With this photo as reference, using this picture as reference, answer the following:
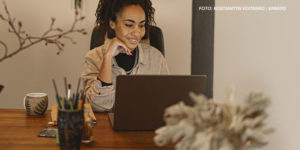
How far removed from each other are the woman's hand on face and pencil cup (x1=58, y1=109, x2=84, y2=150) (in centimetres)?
103

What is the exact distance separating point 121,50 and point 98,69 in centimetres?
19

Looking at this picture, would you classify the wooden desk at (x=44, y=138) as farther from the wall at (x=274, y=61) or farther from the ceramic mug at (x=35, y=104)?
the wall at (x=274, y=61)

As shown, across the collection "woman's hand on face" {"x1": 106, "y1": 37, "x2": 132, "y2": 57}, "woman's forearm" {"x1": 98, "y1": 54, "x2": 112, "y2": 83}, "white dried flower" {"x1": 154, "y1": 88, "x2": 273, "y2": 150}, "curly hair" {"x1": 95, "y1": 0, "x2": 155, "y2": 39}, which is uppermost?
"curly hair" {"x1": 95, "y1": 0, "x2": 155, "y2": 39}

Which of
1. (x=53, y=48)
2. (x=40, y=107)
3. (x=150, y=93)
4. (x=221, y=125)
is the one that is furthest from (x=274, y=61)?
(x=53, y=48)

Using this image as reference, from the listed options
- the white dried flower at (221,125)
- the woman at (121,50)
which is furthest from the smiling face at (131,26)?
the white dried flower at (221,125)

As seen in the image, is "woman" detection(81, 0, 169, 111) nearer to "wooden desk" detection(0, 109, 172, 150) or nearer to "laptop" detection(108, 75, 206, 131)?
"wooden desk" detection(0, 109, 172, 150)

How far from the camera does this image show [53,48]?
2627mm

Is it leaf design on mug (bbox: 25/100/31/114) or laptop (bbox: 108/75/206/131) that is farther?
leaf design on mug (bbox: 25/100/31/114)

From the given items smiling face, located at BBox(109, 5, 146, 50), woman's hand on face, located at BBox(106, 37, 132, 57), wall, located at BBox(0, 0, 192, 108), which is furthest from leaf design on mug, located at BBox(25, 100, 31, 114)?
wall, located at BBox(0, 0, 192, 108)

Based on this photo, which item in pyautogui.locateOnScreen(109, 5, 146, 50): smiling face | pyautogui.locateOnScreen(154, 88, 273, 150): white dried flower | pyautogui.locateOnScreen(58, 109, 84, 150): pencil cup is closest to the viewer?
pyautogui.locateOnScreen(154, 88, 273, 150): white dried flower

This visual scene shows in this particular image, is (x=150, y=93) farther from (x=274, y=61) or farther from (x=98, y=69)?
(x=98, y=69)

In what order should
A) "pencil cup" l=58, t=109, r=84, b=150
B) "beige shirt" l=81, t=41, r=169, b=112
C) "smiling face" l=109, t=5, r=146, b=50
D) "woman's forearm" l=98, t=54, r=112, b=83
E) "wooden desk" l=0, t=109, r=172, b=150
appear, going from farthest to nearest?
"smiling face" l=109, t=5, r=146, b=50
"woman's forearm" l=98, t=54, r=112, b=83
"beige shirt" l=81, t=41, r=169, b=112
"wooden desk" l=0, t=109, r=172, b=150
"pencil cup" l=58, t=109, r=84, b=150

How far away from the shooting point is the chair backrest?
7.03 ft

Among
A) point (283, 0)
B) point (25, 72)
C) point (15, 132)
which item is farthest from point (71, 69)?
point (283, 0)
